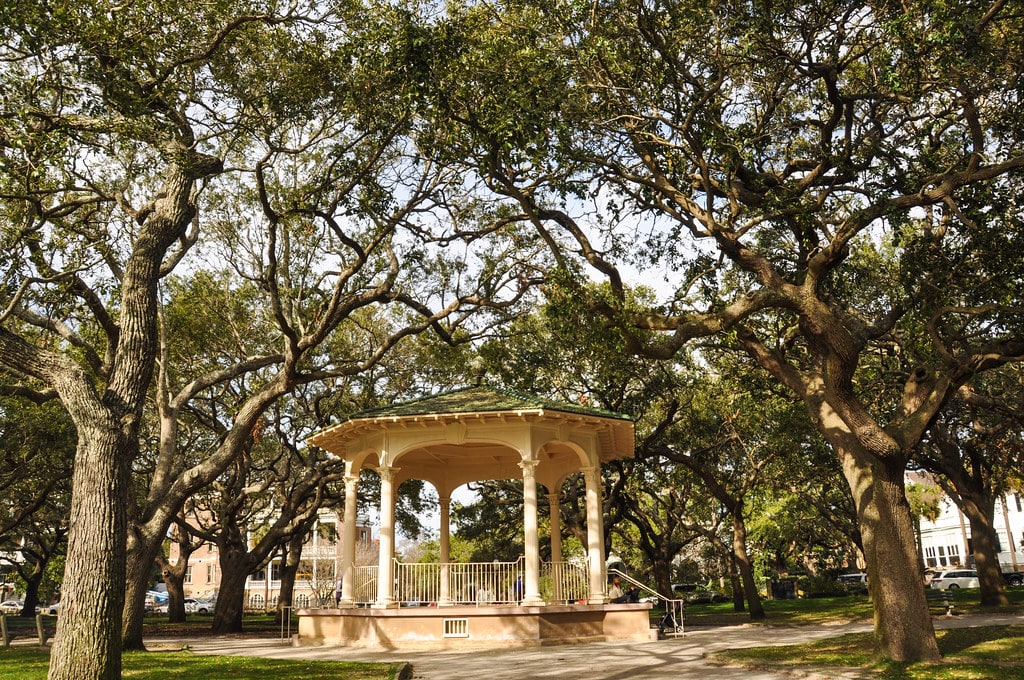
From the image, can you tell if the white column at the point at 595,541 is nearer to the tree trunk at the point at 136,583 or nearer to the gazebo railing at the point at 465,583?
the gazebo railing at the point at 465,583

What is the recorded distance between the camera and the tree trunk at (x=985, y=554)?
24172 mm

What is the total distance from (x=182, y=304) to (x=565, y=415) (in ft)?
43.0

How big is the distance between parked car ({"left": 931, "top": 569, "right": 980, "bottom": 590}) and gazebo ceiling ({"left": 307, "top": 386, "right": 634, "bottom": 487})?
33637mm

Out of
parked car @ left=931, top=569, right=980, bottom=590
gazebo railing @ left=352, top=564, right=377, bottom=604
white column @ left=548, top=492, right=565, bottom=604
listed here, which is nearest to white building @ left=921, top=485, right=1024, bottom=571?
parked car @ left=931, top=569, right=980, bottom=590

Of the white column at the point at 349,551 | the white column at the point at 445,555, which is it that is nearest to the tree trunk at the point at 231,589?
the white column at the point at 445,555

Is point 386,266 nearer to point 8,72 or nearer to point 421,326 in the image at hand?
point 421,326

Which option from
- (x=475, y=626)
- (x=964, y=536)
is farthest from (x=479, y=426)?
(x=964, y=536)

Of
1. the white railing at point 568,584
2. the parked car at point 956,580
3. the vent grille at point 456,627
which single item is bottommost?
the parked car at point 956,580

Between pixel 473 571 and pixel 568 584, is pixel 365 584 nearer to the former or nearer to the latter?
pixel 473 571

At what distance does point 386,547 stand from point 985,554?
19.3m

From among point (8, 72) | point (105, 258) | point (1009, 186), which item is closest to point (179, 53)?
point (8, 72)

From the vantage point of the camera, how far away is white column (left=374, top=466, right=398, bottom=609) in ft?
59.1

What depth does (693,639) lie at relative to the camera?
61.9ft

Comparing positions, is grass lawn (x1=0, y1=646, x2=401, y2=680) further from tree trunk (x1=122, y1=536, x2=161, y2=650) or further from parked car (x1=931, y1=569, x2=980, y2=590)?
parked car (x1=931, y1=569, x2=980, y2=590)
